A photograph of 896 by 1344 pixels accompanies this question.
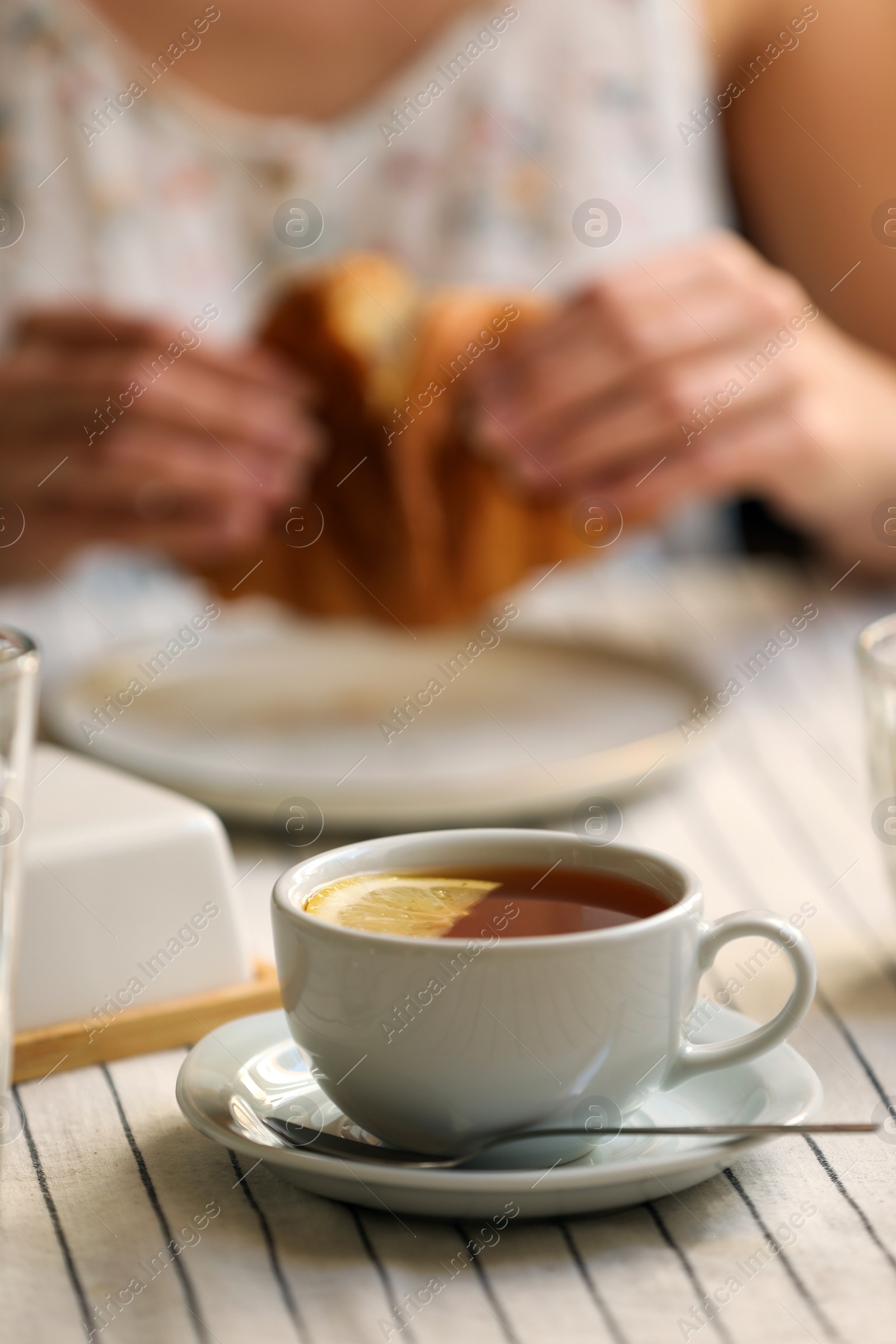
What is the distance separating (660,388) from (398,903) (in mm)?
561

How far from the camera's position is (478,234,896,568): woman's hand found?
2.77 feet

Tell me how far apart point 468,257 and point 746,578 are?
21.0 inches

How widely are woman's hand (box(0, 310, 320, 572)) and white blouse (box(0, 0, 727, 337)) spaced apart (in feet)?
1.58

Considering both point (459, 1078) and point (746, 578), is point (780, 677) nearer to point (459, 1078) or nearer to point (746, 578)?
point (746, 578)

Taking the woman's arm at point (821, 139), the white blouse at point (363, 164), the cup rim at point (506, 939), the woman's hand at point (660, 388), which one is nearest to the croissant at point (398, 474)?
the woman's hand at point (660, 388)

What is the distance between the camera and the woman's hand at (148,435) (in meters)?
0.82

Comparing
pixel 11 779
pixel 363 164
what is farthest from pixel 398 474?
pixel 363 164

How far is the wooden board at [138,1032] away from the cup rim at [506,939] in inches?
4.2

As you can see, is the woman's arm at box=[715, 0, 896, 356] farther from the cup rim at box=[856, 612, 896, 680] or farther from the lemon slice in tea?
the lemon slice in tea

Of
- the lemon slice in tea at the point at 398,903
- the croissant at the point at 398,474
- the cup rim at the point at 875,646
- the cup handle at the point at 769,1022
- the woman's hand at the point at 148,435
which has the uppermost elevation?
the cup rim at the point at 875,646

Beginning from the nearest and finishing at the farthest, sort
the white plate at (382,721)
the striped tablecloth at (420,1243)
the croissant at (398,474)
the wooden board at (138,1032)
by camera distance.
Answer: the striped tablecloth at (420,1243), the wooden board at (138,1032), the white plate at (382,721), the croissant at (398,474)

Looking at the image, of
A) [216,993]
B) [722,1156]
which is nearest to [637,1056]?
[722,1156]

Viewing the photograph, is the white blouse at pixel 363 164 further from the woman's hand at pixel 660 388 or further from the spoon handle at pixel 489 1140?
the spoon handle at pixel 489 1140

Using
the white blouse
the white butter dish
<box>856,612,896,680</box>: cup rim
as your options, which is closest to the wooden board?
the white butter dish
